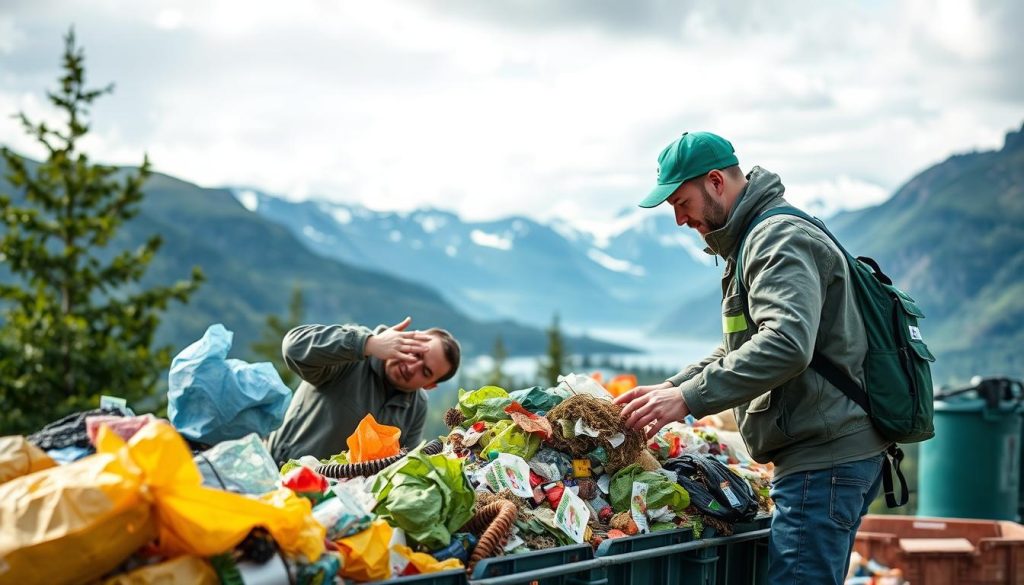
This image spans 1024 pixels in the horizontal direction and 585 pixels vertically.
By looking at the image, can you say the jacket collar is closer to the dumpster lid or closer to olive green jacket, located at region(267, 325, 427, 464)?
olive green jacket, located at region(267, 325, 427, 464)

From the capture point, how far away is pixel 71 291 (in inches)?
806

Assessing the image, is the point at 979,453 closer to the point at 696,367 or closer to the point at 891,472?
the point at 696,367

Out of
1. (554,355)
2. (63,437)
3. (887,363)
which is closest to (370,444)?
(63,437)

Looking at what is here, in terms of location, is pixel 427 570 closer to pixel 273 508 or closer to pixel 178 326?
pixel 273 508

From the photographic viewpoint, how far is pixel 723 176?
14.2 ft

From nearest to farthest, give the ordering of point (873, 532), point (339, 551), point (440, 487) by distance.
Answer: point (339, 551) < point (440, 487) < point (873, 532)

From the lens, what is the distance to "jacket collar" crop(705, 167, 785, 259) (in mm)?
4258

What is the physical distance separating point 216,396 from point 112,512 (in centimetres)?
136

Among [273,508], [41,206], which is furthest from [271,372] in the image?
[41,206]

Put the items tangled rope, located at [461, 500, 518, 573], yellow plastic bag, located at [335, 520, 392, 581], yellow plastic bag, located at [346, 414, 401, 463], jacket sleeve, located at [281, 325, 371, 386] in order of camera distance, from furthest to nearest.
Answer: jacket sleeve, located at [281, 325, 371, 386] < yellow plastic bag, located at [346, 414, 401, 463] < tangled rope, located at [461, 500, 518, 573] < yellow plastic bag, located at [335, 520, 392, 581]

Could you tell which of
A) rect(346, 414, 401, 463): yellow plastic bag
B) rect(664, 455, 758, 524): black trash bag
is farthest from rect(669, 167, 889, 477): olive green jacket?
rect(346, 414, 401, 463): yellow plastic bag

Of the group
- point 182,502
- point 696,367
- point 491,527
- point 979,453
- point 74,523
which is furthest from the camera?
point 979,453

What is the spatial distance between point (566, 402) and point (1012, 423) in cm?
672

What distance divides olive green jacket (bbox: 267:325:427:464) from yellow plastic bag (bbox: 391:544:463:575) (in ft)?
7.47
